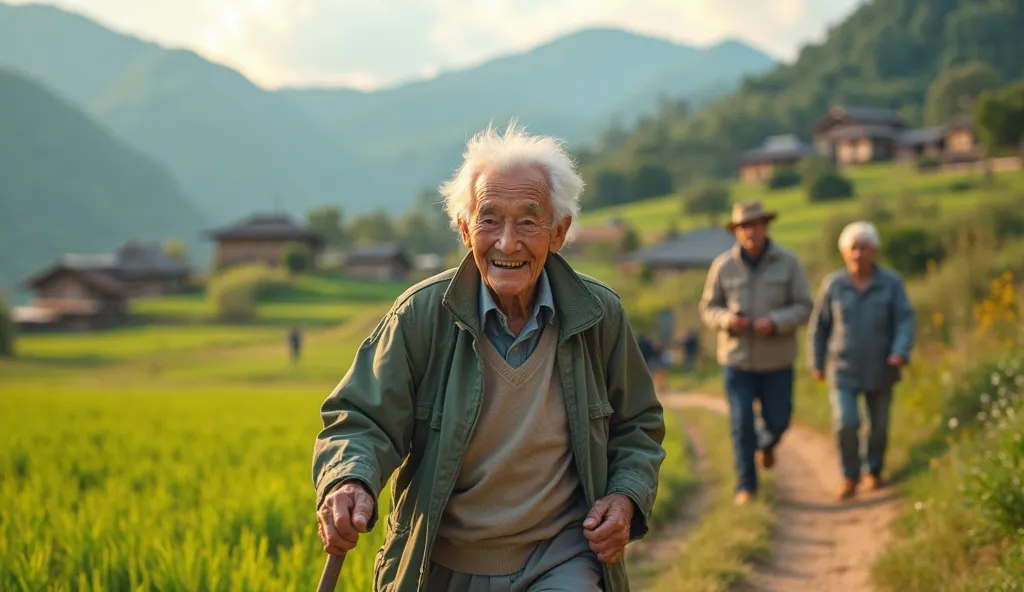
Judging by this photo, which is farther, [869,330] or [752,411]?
[869,330]

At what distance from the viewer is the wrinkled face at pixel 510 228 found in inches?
107

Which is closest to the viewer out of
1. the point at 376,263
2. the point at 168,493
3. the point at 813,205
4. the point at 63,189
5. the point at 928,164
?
the point at 168,493

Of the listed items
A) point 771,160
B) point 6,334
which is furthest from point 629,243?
point 6,334

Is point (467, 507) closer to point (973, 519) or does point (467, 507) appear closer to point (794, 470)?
point (973, 519)

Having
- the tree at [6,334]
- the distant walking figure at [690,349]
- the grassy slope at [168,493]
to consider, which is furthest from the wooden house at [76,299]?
the distant walking figure at [690,349]

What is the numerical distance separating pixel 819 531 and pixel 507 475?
14.0 feet

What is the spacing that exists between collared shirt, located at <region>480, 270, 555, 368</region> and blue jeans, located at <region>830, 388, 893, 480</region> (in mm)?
4922

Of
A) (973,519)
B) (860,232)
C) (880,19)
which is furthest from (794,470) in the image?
(880,19)

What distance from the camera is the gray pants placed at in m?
2.63

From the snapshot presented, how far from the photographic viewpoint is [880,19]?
147 m

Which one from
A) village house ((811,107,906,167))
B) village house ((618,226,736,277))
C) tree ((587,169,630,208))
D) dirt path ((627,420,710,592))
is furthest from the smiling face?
tree ((587,169,630,208))

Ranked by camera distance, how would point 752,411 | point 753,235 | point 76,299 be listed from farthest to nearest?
point 76,299, point 752,411, point 753,235

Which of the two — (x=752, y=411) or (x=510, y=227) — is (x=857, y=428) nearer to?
(x=752, y=411)

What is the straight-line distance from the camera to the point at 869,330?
6.98m
